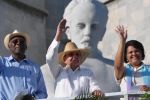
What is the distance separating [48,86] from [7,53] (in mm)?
4430

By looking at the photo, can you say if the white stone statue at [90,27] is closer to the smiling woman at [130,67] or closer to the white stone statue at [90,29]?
the white stone statue at [90,29]

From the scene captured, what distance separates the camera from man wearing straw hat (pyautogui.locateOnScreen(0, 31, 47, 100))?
6512 millimetres

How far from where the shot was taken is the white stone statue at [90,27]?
25.6 feet

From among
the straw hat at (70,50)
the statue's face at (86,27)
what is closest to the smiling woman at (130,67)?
the straw hat at (70,50)

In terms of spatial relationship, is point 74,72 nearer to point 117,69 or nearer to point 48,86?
point 117,69

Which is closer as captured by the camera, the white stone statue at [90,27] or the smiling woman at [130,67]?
the smiling woman at [130,67]

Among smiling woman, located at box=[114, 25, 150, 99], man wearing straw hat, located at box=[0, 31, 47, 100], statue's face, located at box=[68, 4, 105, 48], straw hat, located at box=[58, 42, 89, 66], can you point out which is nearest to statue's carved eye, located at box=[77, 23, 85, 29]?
statue's face, located at box=[68, 4, 105, 48]

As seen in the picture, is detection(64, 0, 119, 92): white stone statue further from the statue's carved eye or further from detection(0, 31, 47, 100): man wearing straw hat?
detection(0, 31, 47, 100): man wearing straw hat

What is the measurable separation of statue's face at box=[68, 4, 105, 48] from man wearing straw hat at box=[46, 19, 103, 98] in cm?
139

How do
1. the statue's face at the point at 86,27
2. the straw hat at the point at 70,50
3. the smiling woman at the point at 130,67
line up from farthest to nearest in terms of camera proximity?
the statue's face at the point at 86,27
the straw hat at the point at 70,50
the smiling woman at the point at 130,67

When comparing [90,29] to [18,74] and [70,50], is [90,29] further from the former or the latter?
[18,74]

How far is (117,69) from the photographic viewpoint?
20.9 ft

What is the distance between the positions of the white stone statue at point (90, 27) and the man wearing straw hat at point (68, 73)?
112cm

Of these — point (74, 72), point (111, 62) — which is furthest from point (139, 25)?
point (74, 72)
